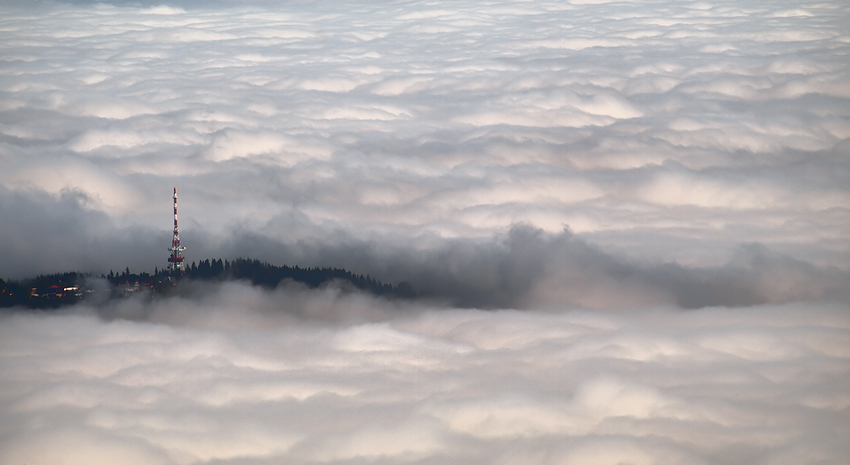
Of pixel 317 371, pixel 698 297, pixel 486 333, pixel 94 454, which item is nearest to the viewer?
pixel 94 454

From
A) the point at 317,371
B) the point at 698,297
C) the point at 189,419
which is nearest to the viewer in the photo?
the point at 189,419

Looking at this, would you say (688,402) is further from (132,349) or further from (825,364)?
(132,349)

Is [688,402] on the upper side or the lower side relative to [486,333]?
upper

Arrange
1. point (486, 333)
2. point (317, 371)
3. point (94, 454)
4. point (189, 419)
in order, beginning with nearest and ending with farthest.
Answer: point (94, 454) → point (189, 419) → point (317, 371) → point (486, 333)

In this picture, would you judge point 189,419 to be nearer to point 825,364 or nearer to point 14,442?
point 14,442

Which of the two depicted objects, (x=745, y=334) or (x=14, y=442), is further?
(x=745, y=334)

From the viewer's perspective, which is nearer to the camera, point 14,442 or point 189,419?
point 14,442

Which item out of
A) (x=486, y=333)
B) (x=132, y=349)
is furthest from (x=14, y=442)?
(x=486, y=333)

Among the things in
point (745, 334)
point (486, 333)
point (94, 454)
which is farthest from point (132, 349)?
point (745, 334)

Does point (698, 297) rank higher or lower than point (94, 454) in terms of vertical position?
lower
